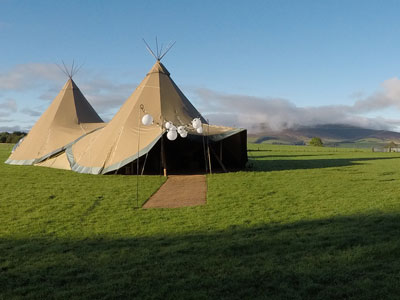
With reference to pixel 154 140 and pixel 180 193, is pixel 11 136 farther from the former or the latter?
pixel 180 193

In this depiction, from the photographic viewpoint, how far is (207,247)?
5.94 metres

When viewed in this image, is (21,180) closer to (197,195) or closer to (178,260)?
(197,195)

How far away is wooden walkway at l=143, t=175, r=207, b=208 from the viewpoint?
10.3 meters

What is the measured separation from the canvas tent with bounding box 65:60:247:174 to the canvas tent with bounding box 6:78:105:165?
3.04 meters

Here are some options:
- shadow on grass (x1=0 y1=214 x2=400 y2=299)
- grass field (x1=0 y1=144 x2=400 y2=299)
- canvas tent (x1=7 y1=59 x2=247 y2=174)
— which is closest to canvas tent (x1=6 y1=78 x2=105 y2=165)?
canvas tent (x1=7 y1=59 x2=247 y2=174)

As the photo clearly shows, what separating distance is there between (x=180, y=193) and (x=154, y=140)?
5.01m

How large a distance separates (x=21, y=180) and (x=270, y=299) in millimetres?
15133

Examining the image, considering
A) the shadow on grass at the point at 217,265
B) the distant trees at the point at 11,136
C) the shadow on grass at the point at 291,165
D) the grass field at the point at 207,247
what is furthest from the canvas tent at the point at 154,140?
the distant trees at the point at 11,136

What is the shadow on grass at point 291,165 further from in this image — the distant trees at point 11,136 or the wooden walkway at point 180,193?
the distant trees at point 11,136

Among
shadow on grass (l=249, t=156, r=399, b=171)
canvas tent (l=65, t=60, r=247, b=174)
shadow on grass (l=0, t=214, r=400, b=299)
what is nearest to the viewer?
shadow on grass (l=0, t=214, r=400, b=299)

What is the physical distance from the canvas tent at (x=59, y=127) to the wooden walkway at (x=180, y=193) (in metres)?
11.1

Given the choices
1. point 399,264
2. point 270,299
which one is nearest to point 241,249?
point 270,299

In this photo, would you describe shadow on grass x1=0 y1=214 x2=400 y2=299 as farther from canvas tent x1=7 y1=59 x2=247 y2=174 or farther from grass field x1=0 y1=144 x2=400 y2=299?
canvas tent x1=7 y1=59 x2=247 y2=174

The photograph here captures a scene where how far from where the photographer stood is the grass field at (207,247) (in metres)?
4.31
